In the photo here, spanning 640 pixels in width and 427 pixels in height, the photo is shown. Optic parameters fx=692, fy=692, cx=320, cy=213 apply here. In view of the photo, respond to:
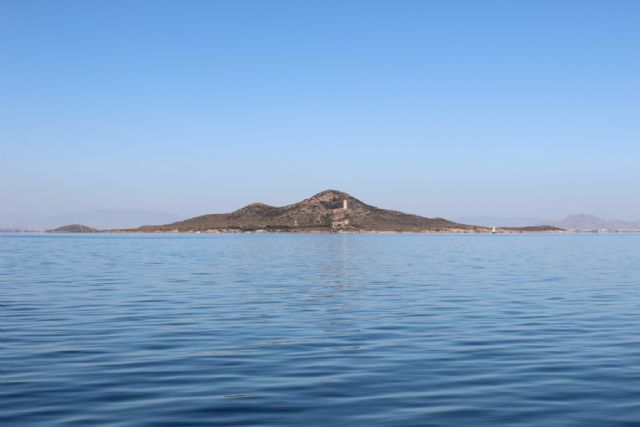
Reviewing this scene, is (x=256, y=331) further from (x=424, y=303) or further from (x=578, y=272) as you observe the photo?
(x=578, y=272)

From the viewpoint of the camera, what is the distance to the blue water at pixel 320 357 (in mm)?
17188

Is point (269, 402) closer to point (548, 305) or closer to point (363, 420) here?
point (363, 420)

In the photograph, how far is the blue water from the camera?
17.2m

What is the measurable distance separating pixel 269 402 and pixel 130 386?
4.53 m

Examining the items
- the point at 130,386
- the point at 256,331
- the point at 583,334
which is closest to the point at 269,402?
the point at 130,386

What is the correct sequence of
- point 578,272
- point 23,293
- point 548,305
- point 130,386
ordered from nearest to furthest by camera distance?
point 130,386
point 548,305
point 23,293
point 578,272

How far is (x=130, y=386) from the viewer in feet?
65.3

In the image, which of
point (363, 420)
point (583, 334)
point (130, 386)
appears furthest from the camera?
point (583, 334)

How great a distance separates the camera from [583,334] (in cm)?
2989

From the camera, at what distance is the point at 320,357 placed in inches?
969

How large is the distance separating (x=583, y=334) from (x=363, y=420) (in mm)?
17084

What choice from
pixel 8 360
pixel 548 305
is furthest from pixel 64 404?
pixel 548 305

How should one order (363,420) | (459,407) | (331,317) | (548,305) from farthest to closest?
(548,305) → (331,317) → (459,407) → (363,420)

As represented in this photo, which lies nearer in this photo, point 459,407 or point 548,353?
point 459,407
